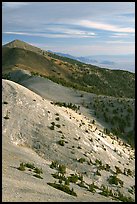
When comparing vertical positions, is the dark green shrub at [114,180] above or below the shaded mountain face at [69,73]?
below

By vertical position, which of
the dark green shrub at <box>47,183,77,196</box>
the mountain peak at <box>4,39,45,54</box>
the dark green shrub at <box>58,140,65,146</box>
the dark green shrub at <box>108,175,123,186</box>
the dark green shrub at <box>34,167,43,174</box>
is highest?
the mountain peak at <box>4,39,45,54</box>

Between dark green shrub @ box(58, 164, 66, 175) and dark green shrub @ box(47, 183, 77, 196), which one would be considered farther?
dark green shrub @ box(58, 164, 66, 175)

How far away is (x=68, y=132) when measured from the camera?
30766 mm

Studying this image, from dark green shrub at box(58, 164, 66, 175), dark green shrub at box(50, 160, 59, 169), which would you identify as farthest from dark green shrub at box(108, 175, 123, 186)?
dark green shrub at box(50, 160, 59, 169)

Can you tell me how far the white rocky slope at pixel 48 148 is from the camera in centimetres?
1816

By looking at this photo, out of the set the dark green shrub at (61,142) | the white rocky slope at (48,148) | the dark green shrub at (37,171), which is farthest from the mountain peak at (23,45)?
the dark green shrub at (37,171)

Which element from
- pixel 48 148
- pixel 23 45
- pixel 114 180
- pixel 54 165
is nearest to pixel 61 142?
pixel 48 148

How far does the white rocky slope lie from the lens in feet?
59.6

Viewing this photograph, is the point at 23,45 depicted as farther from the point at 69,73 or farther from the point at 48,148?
the point at 48,148

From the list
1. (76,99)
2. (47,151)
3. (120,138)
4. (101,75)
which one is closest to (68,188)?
(47,151)

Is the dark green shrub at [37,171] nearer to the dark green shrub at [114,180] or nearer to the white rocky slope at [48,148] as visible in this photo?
the white rocky slope at [48,148]

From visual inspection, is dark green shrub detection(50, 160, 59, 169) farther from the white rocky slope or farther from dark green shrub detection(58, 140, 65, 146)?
dark green shrub detection(58, 140, 65, 146)

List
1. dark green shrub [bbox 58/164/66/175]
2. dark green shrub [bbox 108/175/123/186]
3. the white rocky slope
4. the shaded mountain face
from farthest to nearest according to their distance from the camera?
the shaded mountain face → dark green shrub [bbox 108/175/123/186] → dark green shrub [bbox 58/164/66/175] → the white rocky slope

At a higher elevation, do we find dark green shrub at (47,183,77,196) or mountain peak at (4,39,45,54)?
mountain peak at (4,39,45,54)
